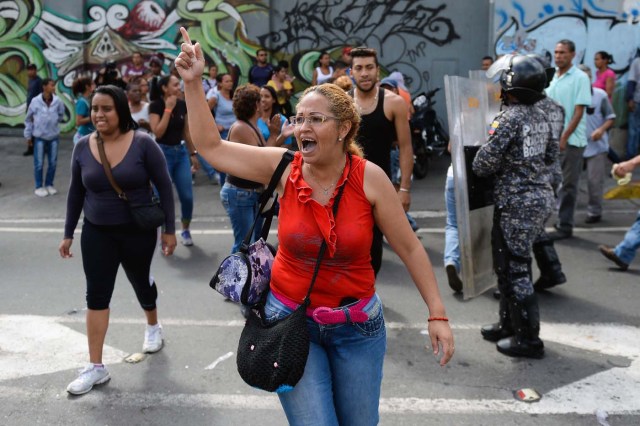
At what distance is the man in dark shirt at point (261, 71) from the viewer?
14.2m

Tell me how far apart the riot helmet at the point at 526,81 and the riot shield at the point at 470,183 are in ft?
1.19

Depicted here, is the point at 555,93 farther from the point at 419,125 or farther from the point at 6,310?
the point at 6,310

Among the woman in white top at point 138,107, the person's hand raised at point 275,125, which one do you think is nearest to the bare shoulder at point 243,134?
the person's hand raised at point 275,125

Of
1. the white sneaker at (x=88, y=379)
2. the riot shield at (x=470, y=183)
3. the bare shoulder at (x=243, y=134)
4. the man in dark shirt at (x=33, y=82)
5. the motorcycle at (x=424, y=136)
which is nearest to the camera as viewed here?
the white sneaker at (x=88, y=379)

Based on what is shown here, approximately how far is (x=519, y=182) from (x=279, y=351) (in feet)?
8.28

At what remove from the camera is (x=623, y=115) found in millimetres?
13508

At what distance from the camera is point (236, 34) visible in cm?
1527

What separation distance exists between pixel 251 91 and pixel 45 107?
21.8 feet

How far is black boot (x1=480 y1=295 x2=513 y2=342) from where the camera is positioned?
481cm

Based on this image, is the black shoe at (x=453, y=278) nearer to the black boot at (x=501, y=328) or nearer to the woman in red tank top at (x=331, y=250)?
the black boot at (x=501, y=328)

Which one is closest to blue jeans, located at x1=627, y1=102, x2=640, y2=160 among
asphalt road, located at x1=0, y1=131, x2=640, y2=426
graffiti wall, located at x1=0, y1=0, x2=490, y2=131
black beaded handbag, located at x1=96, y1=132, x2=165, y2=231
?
graffiti wall, located at x1=0, y1=0, x2=490, y2=131

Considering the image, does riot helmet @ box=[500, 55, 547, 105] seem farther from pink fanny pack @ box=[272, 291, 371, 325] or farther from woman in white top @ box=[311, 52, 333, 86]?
woman in white top @ box=[311, 52, 333, 86]

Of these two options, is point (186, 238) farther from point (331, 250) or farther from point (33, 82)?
point (33, 82)

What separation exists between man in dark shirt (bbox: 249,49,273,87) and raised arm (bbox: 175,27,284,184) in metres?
11.5
